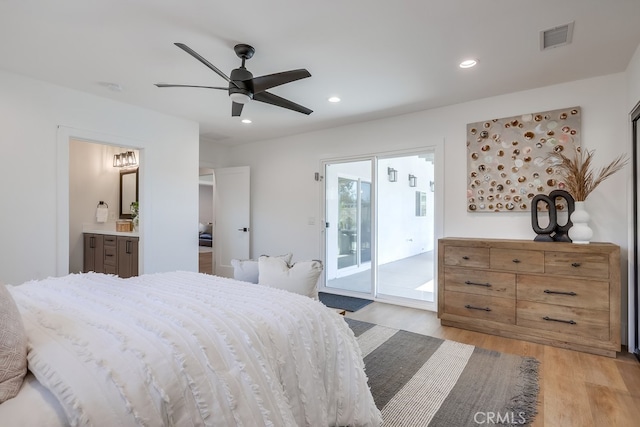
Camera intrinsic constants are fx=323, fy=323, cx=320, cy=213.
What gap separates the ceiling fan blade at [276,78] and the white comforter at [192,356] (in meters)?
1.52

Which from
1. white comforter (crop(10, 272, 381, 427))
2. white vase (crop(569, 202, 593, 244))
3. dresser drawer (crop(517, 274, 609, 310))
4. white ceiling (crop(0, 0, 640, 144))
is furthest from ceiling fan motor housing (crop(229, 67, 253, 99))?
white vase (crop(569, 202, 593, 244))

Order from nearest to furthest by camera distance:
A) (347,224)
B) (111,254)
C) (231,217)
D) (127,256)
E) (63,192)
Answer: (63,192), (127,256), (111,254), (347,224), (231,217)

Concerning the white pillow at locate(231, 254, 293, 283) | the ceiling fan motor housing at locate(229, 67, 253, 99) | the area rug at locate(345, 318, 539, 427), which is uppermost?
the ceiling fan motor housing at locate(229, 67, 253, 99)

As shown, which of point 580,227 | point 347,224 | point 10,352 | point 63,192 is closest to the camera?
point 10,352

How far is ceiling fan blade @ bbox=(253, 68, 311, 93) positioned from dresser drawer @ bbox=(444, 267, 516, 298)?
243cm

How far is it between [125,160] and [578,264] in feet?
20.2

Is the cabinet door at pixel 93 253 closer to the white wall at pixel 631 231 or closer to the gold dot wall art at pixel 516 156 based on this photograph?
the gold dot wall art at pixel 516 156

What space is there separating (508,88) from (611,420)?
2894mm

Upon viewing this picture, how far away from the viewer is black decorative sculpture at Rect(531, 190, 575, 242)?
9.95ft

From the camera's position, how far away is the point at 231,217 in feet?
19.0

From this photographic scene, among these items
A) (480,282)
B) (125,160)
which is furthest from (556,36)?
(125,160)

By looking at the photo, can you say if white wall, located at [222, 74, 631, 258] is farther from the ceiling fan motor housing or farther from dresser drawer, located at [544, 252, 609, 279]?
the ceiling fan motor housing

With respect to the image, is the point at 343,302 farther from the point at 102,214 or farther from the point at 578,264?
the point at 102,214

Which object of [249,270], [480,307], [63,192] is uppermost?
[63,192]
